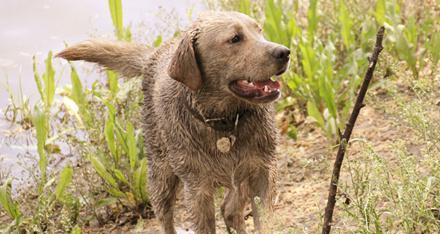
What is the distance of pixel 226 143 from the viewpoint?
3234 mm

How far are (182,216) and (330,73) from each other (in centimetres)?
125

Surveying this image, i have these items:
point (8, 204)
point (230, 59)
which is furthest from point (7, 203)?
point (230, 59)

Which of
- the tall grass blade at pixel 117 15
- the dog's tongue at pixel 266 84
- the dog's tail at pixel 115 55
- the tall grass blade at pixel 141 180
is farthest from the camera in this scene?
the tall grass blade at pixel 117 15

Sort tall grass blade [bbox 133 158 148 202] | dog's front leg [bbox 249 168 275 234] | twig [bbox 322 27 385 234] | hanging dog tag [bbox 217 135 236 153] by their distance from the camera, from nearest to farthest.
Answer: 1. twig [bbox 322 27 385 234]
2. hanging dog tag [bbox 217 135 236 153]
3. dog's front leg [bbox 249 168 275 234]
4. tall grass blade [bbox 133 158 148 202]

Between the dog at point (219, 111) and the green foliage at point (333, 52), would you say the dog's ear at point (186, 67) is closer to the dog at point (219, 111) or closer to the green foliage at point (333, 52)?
the dog at point (219, 111)

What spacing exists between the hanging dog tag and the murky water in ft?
8.44

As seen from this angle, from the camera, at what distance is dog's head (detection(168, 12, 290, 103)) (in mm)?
2975

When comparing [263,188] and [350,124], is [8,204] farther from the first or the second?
[350,124]

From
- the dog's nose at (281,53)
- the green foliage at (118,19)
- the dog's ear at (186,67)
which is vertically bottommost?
the green foliage at (118,19)

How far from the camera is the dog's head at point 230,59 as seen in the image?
2.97 metres

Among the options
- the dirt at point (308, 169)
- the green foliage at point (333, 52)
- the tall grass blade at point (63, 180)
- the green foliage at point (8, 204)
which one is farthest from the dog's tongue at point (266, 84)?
the green foliage at point (8, 204)

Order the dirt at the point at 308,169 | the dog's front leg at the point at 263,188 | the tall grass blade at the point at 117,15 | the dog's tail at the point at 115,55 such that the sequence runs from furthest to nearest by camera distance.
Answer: the tall grass blade at the point at 117,15
the dirt at the point at 308,169
the dog's tail at the point at 115,55
the dog's front leg at the point at 263,188

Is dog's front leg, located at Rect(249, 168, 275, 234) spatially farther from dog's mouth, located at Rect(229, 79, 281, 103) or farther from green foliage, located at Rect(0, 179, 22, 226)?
green foliage, located at Rect(0, 179, 22, 226)

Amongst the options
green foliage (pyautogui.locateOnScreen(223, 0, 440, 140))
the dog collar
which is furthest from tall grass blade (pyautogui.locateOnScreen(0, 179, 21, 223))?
green foliage (pyautogui.locateOnScreen(223, 0, 440, 140))
